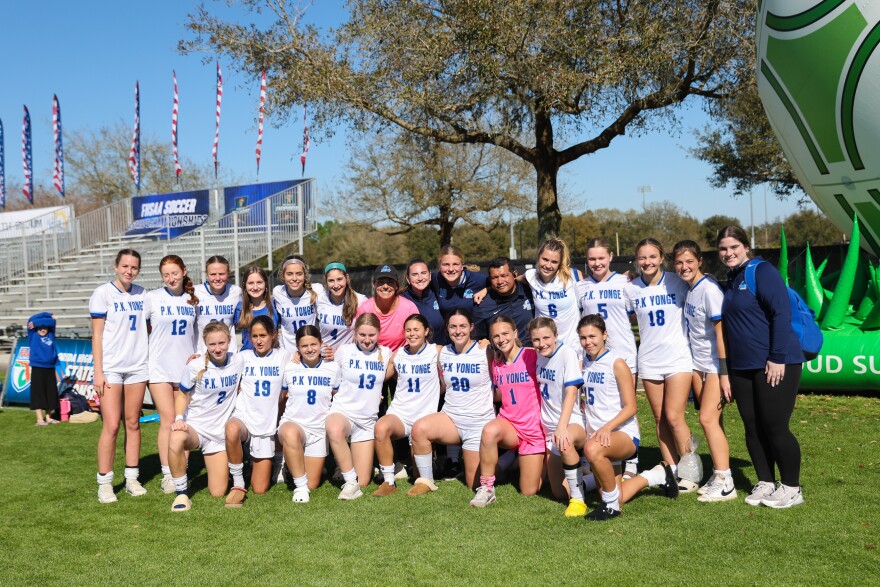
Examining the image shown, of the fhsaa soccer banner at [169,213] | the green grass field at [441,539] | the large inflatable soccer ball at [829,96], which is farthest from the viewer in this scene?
the fhsaa soccer banner at [169,213]

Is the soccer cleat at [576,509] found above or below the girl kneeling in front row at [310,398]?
below

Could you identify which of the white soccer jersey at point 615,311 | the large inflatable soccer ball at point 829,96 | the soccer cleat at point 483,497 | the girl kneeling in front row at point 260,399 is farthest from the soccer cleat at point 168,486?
the large inflatable soccer ball at point 829,96

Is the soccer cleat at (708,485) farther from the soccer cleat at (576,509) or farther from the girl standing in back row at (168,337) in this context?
the girl standing in back row at (168,337)

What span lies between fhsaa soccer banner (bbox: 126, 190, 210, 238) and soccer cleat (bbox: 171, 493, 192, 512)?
60.0 ft

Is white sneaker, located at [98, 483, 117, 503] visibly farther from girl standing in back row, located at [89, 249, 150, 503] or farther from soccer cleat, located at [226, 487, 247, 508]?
soccer cleat, located at [226, 487, 247, 508]

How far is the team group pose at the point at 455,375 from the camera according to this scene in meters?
5.00

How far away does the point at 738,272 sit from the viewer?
493cm

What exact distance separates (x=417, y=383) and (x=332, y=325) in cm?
91

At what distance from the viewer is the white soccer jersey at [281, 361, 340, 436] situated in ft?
19.1

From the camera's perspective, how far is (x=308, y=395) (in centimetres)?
585

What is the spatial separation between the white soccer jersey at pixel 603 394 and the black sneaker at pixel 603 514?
0.54 m

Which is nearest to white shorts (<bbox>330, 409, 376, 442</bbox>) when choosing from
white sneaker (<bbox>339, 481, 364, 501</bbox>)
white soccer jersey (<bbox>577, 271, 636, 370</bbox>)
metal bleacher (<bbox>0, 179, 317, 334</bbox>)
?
white sneaker (<bbox>339, 481, 364, 501</bbox>)

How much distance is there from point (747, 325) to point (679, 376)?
594 millimetres

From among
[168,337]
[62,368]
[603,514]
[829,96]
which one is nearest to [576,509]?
[603,514]
